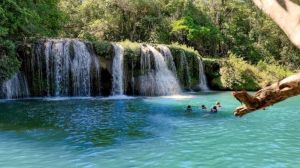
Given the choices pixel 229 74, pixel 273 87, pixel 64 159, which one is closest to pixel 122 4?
pixel 229 74

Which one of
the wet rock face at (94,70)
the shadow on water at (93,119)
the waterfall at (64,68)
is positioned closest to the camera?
the shadow on water at (93,119)

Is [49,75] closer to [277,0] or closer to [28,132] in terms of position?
[28,132]

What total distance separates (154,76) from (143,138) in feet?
57.8

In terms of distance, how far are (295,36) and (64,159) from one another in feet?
27.2

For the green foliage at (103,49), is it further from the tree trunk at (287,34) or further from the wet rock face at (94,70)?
the tree trunk at (287,34)

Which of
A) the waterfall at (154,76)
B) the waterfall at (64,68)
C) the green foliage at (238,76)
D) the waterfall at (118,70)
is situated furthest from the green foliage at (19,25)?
the green foliage at (238,76)

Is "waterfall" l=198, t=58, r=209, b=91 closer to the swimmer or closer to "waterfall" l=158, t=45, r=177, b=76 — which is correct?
"waterfall" l=158, t=45, r=177, b=76

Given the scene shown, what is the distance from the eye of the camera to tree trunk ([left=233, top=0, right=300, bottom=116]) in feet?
9.72

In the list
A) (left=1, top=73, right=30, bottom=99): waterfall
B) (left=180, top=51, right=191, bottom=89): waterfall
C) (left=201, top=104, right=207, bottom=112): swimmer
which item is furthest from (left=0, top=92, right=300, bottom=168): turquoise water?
(left=180, top=51, right=191, bottom=89): waterfall

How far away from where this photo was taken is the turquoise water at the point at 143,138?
10.3 m

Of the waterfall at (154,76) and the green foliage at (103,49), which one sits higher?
the green foliage at (103,49)

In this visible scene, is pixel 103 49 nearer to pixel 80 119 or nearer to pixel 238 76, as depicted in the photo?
pixel 238 76

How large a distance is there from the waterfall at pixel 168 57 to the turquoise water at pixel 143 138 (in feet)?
38.4

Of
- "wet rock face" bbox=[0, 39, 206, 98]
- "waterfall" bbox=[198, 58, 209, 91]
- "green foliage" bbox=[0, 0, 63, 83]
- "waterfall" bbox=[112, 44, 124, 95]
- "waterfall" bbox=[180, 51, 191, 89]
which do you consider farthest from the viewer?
"waterfall" bbox=[198, 58, 209, 91]
